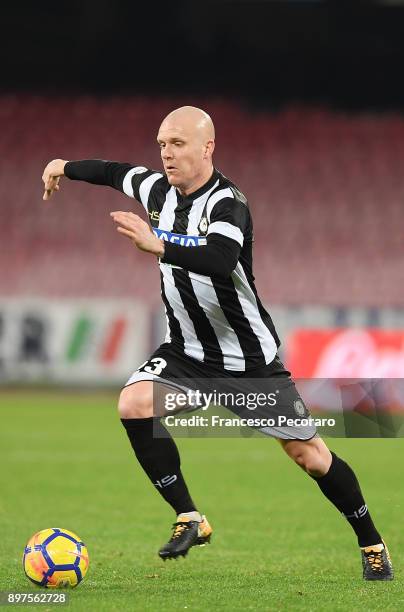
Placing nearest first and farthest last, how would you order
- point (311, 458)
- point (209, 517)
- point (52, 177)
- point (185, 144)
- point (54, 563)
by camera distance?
point (54, 563) → point (185, 144) → point (311, 458) → point (52, 177) → point (209, 517)

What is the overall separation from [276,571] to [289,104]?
18104 millimetres

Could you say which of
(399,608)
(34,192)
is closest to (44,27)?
(34,192)

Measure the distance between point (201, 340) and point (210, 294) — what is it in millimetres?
259

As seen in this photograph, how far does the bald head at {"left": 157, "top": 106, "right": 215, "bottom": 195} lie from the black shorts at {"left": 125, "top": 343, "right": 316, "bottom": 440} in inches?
35.8

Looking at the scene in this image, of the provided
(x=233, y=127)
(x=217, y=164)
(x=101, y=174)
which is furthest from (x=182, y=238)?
(x=233, y=127)

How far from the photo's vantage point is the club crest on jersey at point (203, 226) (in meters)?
5.33

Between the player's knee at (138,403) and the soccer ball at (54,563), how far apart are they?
0.69 meters

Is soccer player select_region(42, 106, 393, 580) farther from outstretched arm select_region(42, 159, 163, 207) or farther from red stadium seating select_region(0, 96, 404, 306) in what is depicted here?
red stadium seating select_region(0, 96, 404, 306)

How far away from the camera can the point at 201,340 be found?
18.3 feet

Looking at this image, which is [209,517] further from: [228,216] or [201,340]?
[228,216]

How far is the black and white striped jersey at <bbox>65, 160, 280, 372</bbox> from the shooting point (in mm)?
5387

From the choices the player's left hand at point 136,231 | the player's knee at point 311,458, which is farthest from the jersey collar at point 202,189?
the player's knee at point 311,458

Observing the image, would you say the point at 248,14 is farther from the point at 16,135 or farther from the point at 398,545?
the point at 398,545

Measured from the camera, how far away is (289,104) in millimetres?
23125
